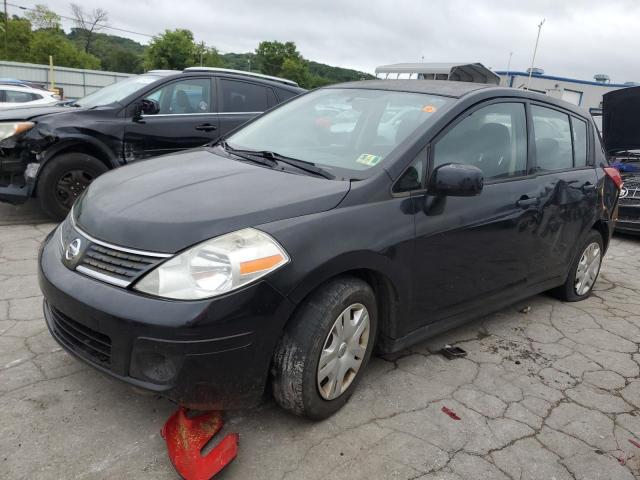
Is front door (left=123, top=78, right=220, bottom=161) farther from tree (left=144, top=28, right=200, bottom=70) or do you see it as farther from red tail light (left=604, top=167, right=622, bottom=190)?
tree (left=144, top=28, right=200, bottom=70)

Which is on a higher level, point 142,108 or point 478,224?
point 142,108

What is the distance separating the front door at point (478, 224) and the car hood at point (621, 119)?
410 cm

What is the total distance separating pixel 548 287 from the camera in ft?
13.2

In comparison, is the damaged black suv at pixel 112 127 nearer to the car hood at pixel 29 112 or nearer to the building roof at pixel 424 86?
the car hood at pixel 29 112

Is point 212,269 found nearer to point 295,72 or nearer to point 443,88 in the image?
point 443,88

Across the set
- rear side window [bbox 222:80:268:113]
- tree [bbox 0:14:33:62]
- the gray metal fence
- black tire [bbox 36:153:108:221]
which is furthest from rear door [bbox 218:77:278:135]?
tree [bbox 0:14:33:62]

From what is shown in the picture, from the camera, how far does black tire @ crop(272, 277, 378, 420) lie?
2217mm

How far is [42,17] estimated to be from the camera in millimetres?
49594

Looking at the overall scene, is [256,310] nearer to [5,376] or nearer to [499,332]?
[5,376]

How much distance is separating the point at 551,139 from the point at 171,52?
2290 inches

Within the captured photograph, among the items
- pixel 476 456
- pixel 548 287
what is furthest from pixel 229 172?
pixel 548 287

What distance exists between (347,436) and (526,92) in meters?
2.64

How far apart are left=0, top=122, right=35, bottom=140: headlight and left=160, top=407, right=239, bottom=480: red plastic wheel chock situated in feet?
13.2

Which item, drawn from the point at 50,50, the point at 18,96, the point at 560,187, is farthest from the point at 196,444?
the point at 50,50
